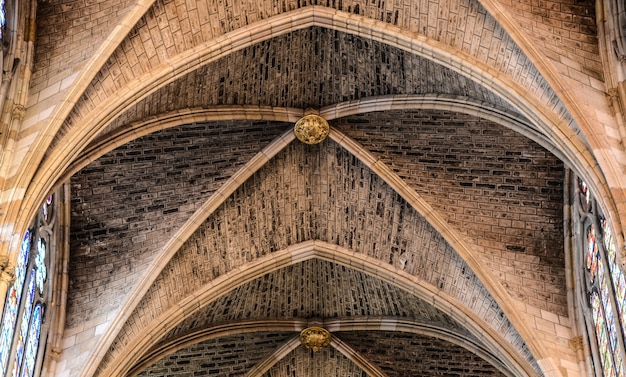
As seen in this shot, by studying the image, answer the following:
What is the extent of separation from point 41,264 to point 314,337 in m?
5.96

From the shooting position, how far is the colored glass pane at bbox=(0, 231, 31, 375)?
71.7ft

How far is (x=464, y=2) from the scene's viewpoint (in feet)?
72.8

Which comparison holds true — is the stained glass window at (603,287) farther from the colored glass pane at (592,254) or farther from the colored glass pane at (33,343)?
the colored glass pane at (33,343)

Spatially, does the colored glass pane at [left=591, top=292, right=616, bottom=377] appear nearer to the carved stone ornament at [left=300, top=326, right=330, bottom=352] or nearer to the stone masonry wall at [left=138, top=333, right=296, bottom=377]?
the carved stone ornament at [left=300, top=326, right=330, bottom=352]

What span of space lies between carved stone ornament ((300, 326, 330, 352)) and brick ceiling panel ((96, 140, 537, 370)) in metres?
2.24

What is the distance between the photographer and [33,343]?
2373cm

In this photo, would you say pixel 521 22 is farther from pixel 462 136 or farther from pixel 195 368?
pixel 195 368

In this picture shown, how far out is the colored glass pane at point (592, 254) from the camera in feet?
77.7

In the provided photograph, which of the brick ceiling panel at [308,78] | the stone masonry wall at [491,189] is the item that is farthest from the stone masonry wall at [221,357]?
the brick ceiling panel at [308,78]

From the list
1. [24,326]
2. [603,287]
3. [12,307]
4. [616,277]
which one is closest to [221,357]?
[24,326]

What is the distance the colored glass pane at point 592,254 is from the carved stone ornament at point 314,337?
5738mm

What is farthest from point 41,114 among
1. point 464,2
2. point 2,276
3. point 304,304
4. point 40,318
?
point 304,304

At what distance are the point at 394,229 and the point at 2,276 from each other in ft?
28.4

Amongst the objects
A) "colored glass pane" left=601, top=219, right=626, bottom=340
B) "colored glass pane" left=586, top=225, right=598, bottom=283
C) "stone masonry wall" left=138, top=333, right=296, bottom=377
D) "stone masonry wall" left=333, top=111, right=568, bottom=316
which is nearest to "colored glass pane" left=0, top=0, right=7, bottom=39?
"stone masonry wall" left=333, top=111, right=568, bottom=316
